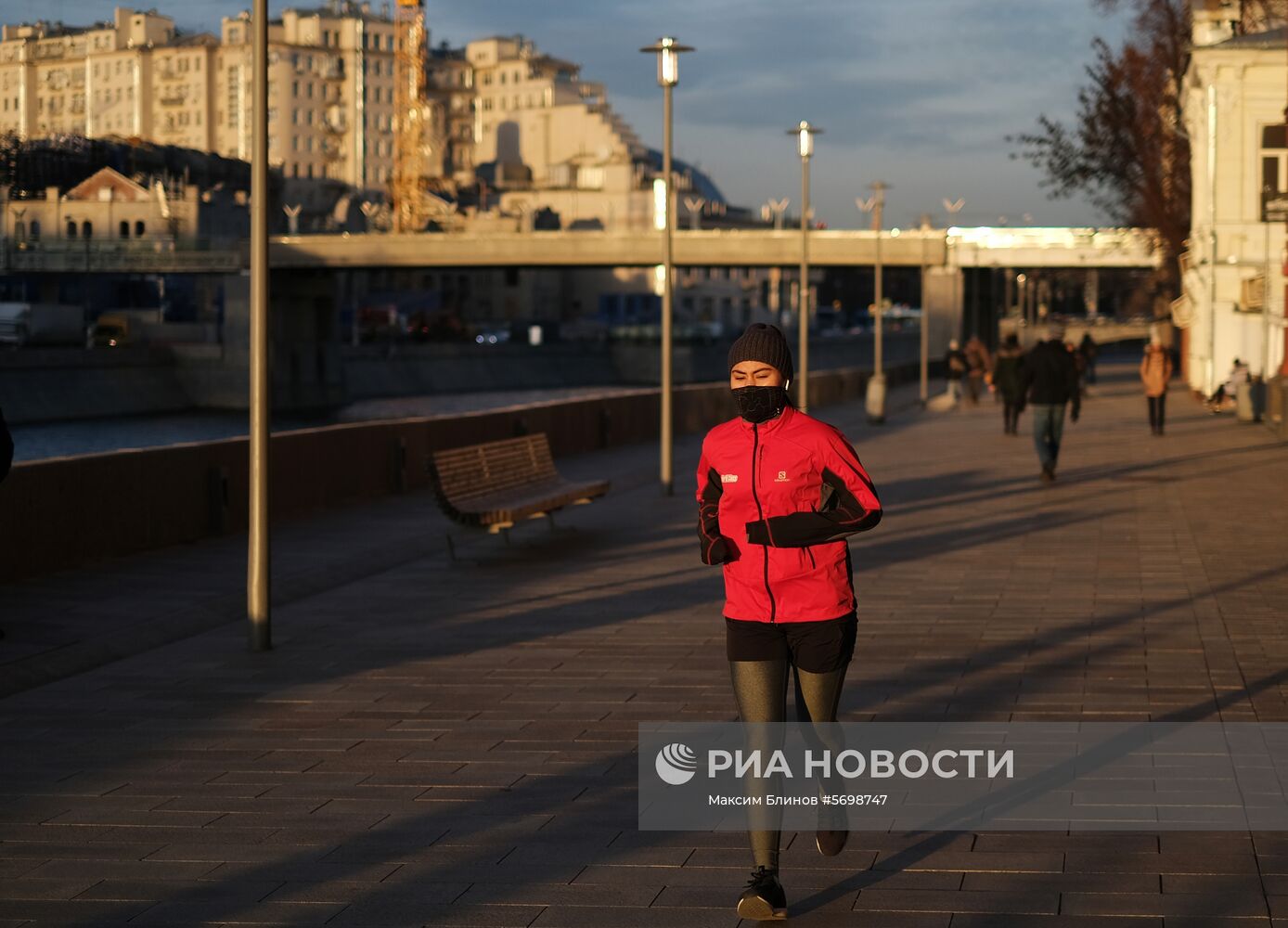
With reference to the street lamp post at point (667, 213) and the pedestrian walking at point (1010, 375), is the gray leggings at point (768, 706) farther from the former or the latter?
the pedestrian walking at point (1010, 375)

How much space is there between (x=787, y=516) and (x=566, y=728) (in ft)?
10.4

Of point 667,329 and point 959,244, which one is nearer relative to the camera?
point 667,329

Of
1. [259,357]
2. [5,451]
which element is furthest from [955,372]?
[5,451]

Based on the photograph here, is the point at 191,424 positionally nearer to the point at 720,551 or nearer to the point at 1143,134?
the point at 1143,134

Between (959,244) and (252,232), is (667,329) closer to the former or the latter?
(252,232)

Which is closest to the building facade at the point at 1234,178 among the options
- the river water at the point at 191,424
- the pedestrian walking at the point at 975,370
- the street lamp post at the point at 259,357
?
Result: the pedestrian walking at the point at 975,370

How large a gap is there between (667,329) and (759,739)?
18.1 metres

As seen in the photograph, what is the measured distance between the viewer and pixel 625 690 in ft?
30.9

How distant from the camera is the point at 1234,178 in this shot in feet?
155

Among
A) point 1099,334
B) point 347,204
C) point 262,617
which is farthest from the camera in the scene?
point 347,204

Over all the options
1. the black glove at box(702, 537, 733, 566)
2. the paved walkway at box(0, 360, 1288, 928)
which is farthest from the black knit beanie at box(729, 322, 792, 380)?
the paved walkway at box(0, 360, 1288, 928)

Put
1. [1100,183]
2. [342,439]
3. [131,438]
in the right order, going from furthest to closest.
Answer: [131,438]
[1100,183]
[342,439]

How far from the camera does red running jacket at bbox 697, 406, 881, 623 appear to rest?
561cm

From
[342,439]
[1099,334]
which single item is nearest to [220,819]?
[342,439]
